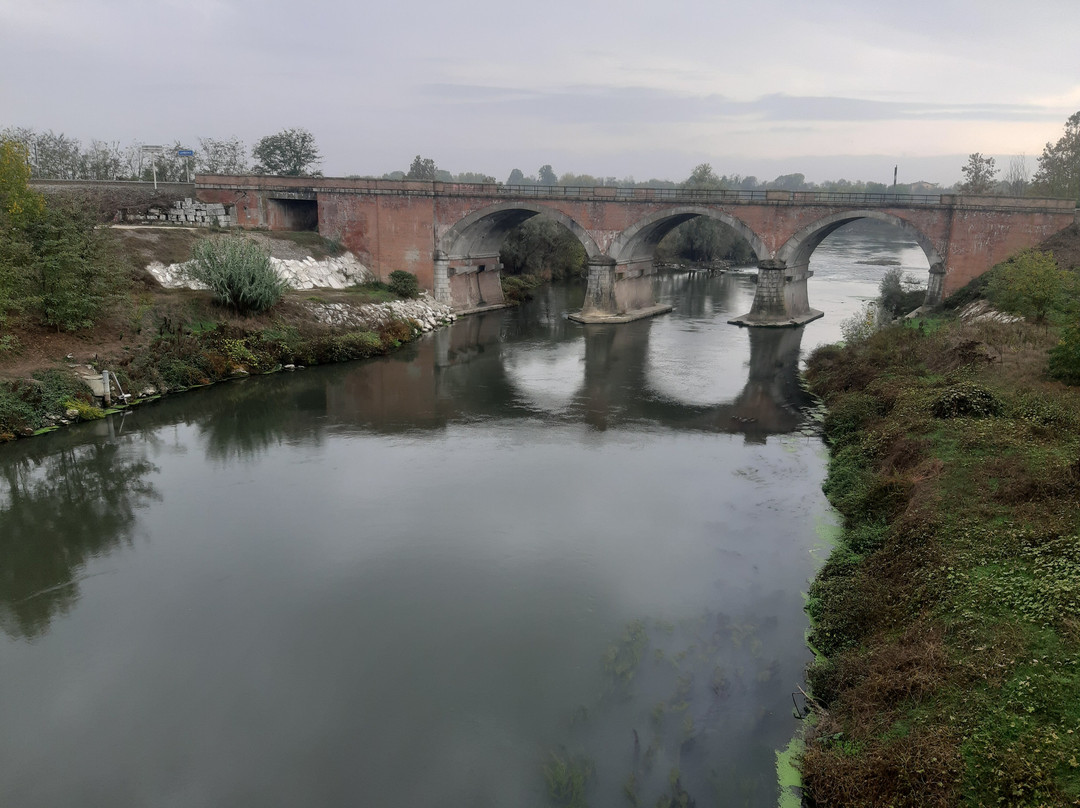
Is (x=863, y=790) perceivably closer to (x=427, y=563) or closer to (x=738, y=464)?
(x=427, y=563)

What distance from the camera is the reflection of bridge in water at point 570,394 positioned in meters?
27.3

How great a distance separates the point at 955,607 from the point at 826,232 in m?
37.9

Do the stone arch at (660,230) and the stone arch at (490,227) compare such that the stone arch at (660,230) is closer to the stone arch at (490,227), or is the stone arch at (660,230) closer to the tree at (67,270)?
the stone arch at (490,227)

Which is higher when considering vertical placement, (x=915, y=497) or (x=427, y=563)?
(x=915, y=497)

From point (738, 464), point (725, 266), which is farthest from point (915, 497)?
point (725, 266)

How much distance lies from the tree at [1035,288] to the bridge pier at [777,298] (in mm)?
15778

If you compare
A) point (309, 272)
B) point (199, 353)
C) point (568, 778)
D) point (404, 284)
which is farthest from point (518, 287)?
point (568, 778)

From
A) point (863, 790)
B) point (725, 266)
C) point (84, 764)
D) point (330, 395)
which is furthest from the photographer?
point (725, 266)

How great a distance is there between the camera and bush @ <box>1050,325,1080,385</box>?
2020 centimetres

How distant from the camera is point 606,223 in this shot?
4625 centimetres

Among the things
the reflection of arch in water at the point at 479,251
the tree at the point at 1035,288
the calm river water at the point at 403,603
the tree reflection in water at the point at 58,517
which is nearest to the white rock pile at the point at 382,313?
the reflection of arch in water at the point at 479,251

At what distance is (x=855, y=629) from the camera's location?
13.0 metres

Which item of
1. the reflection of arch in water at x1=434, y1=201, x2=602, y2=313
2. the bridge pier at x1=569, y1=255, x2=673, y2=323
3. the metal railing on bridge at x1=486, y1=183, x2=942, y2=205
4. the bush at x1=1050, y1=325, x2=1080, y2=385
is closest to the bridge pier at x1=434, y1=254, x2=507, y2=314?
the reflection of arch in water at x1=434, y1=201, x2=602, y2=313

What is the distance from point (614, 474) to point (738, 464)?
3.98m
